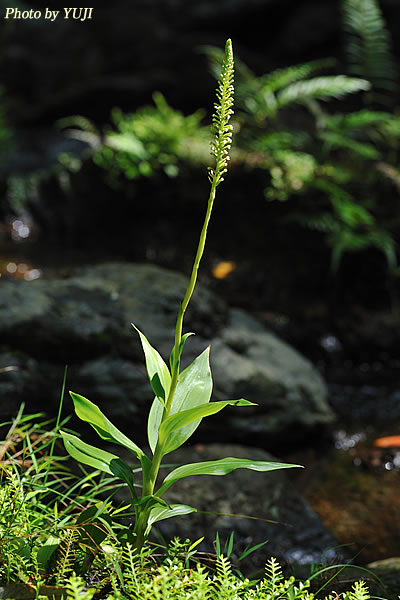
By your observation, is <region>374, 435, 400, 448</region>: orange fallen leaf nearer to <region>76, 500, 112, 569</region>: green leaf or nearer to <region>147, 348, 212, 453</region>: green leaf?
<region>147, 348, 212, 453</region>: green leaf

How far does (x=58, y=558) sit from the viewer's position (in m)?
1.57

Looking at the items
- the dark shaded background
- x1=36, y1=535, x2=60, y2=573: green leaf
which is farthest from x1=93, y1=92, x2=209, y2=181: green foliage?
x1=36, y1=535, x2=60, y2=573: green leaf

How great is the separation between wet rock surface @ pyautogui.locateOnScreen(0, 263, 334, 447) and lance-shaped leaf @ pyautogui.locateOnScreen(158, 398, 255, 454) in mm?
1441

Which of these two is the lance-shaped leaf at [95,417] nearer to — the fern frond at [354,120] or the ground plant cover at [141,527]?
the ground plant cover at [141,527]

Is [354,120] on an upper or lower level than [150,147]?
upper

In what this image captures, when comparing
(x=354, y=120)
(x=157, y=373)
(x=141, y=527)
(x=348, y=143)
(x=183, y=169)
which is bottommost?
(x=141, y=527)

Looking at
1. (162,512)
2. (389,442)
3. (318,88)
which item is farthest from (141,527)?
(318,88)

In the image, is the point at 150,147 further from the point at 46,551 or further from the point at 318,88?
the point at 46,551

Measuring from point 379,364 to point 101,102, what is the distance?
5986mm

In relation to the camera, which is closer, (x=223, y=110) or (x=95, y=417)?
(x=223, y=110)

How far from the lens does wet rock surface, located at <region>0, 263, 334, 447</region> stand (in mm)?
3084

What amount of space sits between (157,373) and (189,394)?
157mm

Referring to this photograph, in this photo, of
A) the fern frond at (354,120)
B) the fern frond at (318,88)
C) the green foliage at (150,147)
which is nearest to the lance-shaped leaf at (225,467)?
the green foliage at (150,147)

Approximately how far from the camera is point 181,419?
61.1 inches
